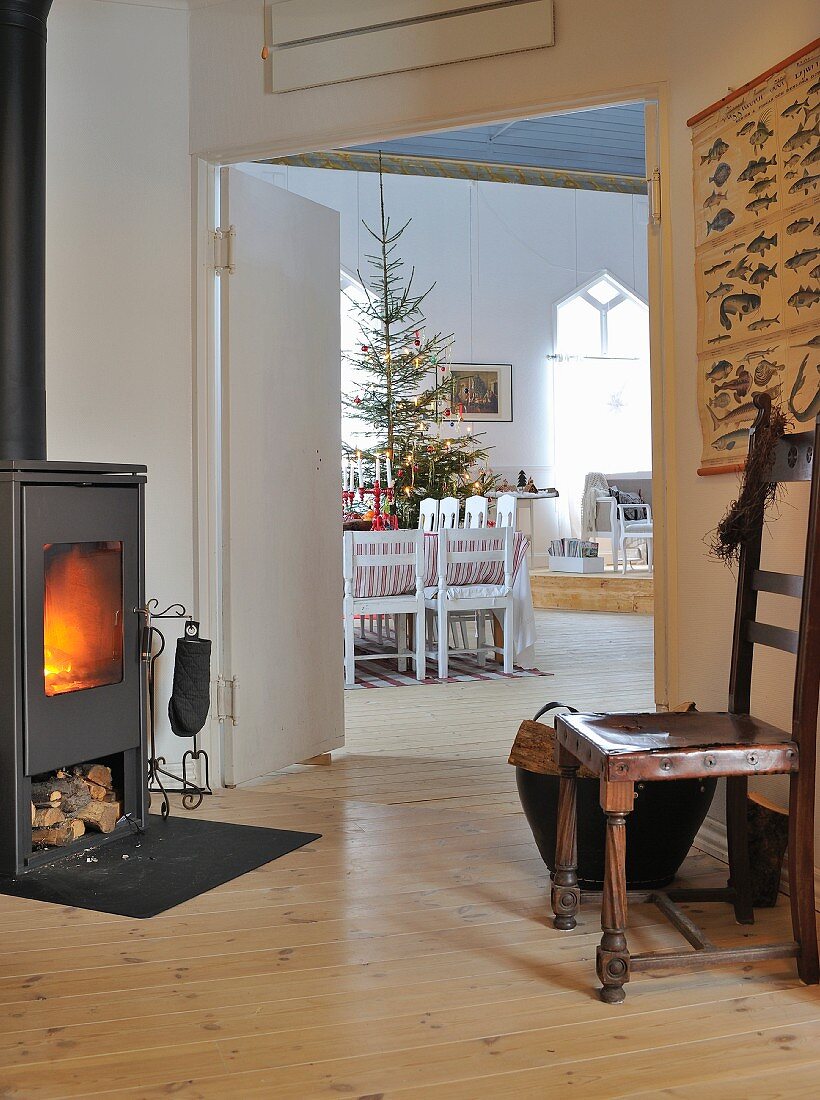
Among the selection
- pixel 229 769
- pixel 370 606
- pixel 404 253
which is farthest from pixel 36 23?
pixel 404 253

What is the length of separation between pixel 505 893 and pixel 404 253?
34.5ft

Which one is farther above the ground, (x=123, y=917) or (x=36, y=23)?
(x=36, y=23)

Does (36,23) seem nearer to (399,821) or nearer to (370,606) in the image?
(399,821)

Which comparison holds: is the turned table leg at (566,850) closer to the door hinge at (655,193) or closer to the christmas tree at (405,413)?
the door hinge at (655,193)

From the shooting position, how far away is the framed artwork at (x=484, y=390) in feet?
41.4

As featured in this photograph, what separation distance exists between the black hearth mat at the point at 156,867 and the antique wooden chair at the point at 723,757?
1014 mm

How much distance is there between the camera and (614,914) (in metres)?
2.08

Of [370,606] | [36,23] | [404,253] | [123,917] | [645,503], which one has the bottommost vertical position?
[123,917]

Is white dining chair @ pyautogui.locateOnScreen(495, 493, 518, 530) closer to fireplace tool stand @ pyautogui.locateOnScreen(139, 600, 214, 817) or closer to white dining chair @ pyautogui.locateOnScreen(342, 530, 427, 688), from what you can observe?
white dining chair @ pyautogui.locateOnScreen(342, 530, 427, 688)

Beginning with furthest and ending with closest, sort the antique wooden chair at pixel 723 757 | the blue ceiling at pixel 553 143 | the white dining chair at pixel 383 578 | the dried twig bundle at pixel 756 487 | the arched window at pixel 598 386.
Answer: the arched window at pixel 598 386
the blue ceiling at pixel 553 143
the white dining chair at pixel 383 578
the dried twig bundle at pixel 756 487
the antique wooden chair at pixel 723 757

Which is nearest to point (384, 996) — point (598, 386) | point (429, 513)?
point (429, 513)

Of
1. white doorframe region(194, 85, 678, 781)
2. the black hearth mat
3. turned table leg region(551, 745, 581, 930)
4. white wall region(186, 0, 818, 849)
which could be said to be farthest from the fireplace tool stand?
white wall region(186, 0, 818, 849)

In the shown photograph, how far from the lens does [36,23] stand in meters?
3.18

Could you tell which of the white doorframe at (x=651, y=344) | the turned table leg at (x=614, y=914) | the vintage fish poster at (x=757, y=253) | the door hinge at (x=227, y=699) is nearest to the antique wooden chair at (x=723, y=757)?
the turned table leg at (x=614, y=914)
